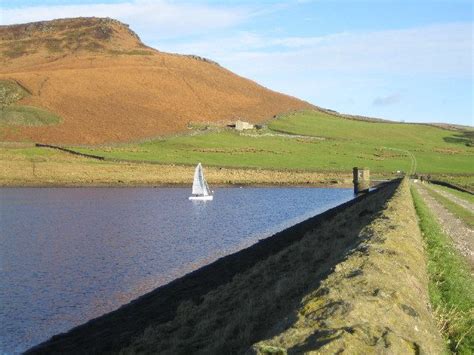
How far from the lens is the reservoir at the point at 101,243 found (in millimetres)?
20734

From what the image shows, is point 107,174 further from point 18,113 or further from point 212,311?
point 212,311

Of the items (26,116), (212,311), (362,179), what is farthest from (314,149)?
(212,311)

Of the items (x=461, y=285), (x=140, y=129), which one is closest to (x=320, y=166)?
(x=140, y=129)

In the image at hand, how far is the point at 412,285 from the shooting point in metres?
9.39

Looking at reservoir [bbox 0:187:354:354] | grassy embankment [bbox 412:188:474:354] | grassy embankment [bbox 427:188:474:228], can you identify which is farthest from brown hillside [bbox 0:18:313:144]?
grassy embankment [bbox 412:188:474:354]

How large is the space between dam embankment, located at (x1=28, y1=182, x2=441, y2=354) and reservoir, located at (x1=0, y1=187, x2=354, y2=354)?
2.17m

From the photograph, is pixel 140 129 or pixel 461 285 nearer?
pixel 461 285

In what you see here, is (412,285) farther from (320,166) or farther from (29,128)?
(29,128)

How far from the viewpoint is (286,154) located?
359 ft

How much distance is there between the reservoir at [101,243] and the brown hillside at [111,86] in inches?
1770

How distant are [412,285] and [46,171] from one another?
3326 inches

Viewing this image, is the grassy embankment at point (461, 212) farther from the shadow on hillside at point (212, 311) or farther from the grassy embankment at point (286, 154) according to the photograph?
the grassy embankment at point (286, 154)

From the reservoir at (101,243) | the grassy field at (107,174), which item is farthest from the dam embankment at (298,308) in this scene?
the grassy field at (107,174)

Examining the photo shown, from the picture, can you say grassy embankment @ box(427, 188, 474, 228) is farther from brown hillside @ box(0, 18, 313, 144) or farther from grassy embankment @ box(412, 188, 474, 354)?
brown hillside @ box(0, 18, 313, 144)
